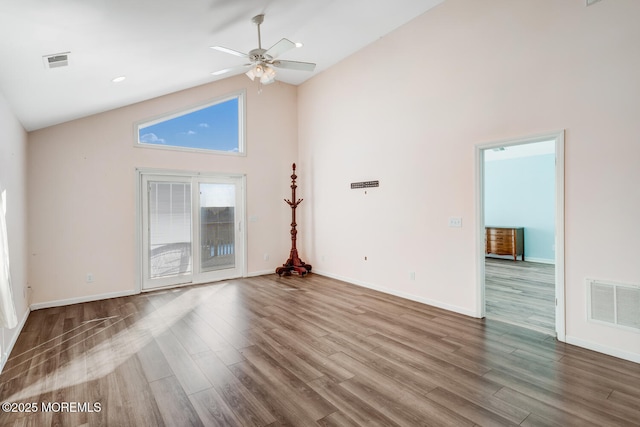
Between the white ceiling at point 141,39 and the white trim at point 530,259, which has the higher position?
the white ceiling at point 141,39

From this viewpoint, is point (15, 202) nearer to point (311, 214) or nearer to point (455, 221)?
point (311, 214)

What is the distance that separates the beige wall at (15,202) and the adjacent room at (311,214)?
0.07 metres

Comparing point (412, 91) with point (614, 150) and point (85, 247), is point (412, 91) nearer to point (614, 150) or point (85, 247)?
point (614, 150)

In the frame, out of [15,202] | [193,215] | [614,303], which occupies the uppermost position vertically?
[15,202]

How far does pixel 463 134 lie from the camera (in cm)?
404

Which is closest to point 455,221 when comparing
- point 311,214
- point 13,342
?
point 311,214

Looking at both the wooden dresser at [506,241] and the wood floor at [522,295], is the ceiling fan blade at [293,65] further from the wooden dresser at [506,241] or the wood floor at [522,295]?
the wooden dresser at [506,241]

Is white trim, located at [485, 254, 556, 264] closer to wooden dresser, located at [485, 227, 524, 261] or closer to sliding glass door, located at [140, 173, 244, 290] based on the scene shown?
wooden dresser, located at [485, 227, 524, 261]

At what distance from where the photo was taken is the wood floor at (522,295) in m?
3.83

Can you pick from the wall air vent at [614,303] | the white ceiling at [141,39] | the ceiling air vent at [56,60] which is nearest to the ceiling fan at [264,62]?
the white ceiling at [141,39]

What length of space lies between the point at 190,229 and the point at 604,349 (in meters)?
5.97

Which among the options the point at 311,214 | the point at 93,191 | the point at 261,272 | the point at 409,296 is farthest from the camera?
the point at 311,214

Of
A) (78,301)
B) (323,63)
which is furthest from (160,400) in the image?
(323,63)

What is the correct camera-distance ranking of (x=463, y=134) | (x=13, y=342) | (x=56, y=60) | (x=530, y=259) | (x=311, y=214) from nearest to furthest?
1. (x=56, y=60)
2. (x=13, y=342)
3. (x=463, y=134)
4. (x=311, y=214)
5. (x=530, y=259)
